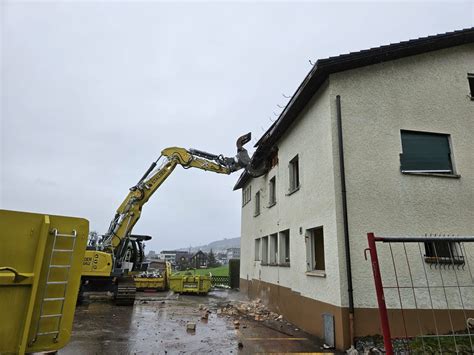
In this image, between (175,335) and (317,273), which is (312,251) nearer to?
(317,273)

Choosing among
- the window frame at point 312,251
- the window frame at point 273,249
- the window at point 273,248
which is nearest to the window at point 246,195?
the window frame at point 273,249

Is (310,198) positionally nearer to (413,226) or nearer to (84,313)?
(413,226)

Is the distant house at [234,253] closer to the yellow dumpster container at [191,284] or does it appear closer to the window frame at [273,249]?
the yellow dumpster container at [191,284]

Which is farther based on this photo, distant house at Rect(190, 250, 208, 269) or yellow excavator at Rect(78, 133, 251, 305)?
distant house at Rect(190, 250, 208, 269)

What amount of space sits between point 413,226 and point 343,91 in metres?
3.62

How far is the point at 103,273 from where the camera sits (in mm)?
12219

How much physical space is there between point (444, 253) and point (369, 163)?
2670 mm

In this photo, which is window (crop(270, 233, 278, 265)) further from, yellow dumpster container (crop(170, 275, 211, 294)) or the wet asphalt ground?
yellow dumpster container (crop(170, 275, 211, 294))

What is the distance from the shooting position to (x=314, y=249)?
9188 millimetres

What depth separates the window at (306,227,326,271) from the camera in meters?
8.87

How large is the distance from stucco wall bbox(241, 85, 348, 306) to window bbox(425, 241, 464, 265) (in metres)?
2.17

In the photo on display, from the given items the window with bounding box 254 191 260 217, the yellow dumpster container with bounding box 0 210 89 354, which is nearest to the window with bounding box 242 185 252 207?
the window with bounding box 254 191 260 217

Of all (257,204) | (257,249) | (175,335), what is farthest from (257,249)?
(175,335)

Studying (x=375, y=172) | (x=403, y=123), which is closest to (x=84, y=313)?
(x=375, y=172)
